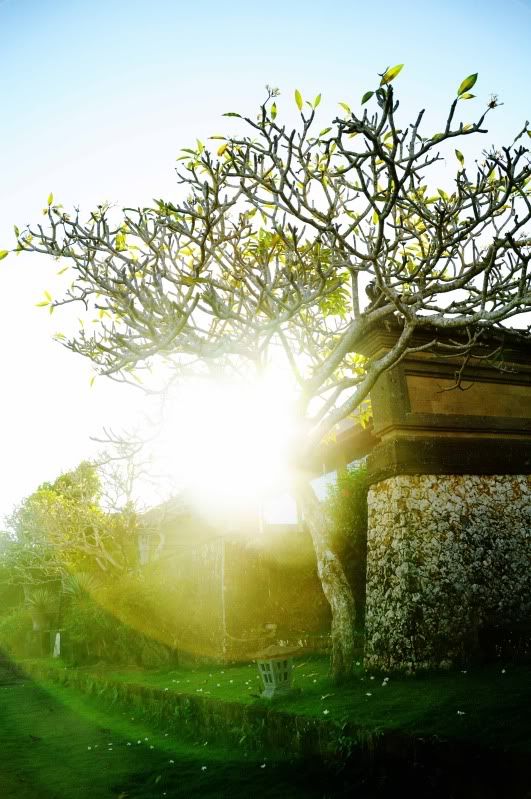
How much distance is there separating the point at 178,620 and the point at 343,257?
27.8 feet

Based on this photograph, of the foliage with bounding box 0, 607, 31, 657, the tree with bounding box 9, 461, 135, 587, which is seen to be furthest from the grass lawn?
the foliage with bounding box 0, 607, 31, 657

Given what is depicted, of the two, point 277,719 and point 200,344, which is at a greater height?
point 200,344

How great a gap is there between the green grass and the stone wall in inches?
15.9

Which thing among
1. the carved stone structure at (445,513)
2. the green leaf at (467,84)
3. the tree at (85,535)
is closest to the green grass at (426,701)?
the carved stone structure at (445,513)

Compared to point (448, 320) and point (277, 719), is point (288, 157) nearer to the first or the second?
point (448, 320)

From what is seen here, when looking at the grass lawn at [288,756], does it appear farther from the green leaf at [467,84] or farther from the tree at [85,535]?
the tree at [85,535]

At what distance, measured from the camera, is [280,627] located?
404 inches

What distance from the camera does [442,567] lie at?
6.64 m

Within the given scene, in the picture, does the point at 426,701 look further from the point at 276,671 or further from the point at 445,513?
the point at 445,513

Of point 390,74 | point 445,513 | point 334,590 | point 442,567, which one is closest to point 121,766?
point 334,590

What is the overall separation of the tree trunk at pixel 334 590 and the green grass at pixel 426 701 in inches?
9.8

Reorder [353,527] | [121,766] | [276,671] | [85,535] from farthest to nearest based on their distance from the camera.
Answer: [85,535]
[353,527]
[276,671]
[121,766]

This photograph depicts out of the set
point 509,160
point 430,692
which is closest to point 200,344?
point 509,160

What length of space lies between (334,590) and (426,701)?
193cm
